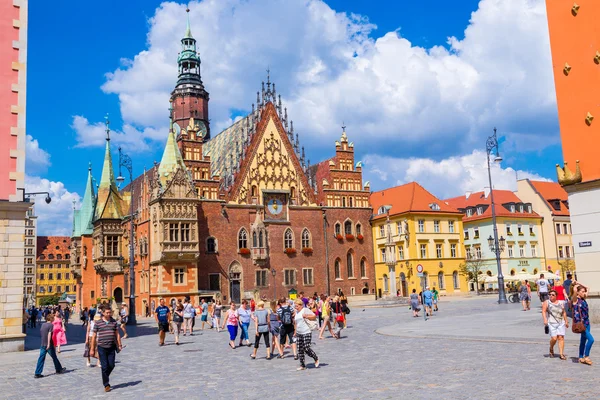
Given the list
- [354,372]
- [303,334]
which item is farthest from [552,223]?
[354,372]

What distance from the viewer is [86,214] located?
7788 centimetres

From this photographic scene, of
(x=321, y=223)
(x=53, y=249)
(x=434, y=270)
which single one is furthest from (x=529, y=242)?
(x=53, y=249)

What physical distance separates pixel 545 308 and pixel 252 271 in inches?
1865

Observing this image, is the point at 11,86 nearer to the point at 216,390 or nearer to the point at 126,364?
the point at 126,364

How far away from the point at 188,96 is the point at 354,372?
65.0 m

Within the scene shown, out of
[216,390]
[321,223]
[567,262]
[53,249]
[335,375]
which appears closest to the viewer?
[216,390]

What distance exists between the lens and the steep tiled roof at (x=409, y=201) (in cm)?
6619

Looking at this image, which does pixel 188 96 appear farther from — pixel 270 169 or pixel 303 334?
pixel 303 334

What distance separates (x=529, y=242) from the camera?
75062 millimetres

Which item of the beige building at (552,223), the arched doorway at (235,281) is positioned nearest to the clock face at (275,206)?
the arched doorway at (235,281)

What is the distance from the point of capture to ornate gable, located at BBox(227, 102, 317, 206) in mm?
61969

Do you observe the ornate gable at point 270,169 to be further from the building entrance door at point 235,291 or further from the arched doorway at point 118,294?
the arched doorway at point 118,294

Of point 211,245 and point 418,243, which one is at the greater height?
point 211,245

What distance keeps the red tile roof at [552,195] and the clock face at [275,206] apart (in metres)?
36.4
